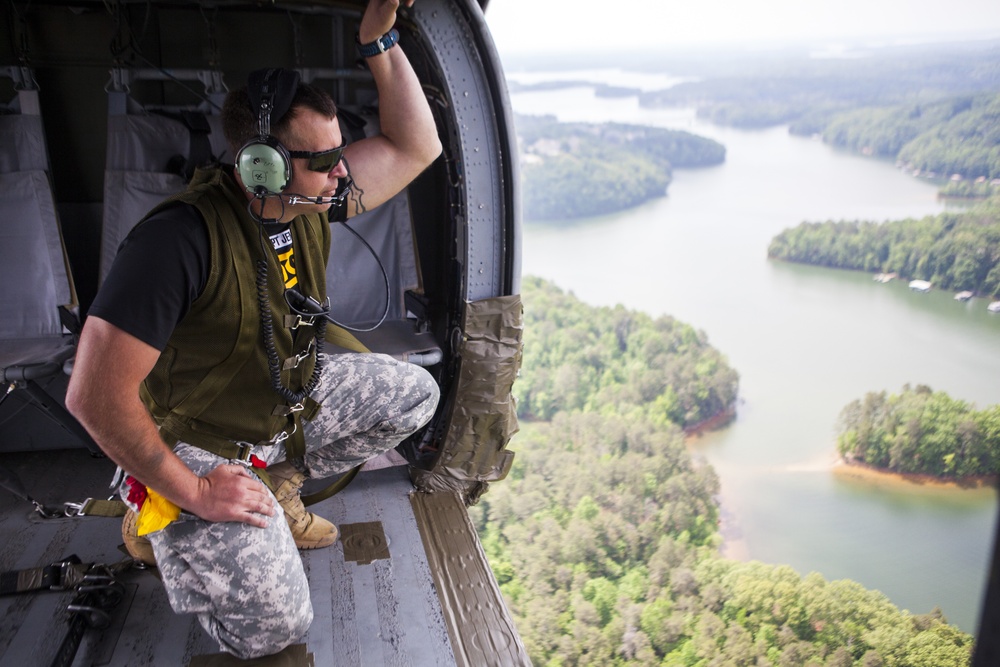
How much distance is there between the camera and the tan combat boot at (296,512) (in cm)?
195

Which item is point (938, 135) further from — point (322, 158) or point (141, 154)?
point (322, 158)

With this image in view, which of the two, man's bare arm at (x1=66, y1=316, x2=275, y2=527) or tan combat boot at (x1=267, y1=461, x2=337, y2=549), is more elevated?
man's bare arm at (x1=66, y1=316, x2=275, y2=527)

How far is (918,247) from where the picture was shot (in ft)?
56.4

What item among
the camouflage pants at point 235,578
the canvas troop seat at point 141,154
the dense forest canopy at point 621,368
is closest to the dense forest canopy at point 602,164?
the dense forest canopy at point 621,368

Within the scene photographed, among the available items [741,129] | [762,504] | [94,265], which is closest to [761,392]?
[762,504]

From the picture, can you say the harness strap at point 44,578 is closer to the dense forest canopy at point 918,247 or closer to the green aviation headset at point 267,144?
the green aviation headset at point 267,144

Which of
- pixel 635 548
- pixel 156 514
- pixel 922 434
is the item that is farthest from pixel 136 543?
pixel 635 548

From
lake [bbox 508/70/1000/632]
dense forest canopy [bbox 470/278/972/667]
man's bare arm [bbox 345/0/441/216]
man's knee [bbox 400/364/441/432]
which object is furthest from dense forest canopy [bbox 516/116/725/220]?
man's bare arm [bbox 345/0/441/216]

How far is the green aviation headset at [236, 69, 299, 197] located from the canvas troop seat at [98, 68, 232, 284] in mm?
1224

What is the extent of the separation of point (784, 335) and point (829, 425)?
6.03m

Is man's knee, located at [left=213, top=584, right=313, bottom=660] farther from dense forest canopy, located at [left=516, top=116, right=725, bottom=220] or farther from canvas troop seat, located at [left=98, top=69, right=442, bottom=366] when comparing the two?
dense forest canopy, located at [left=516, top=116, right=725, bottom=220]

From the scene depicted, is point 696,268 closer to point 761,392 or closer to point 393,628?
point 761,392

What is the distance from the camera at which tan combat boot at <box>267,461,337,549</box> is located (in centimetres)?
195

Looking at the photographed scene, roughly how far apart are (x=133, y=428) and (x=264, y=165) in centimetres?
56
